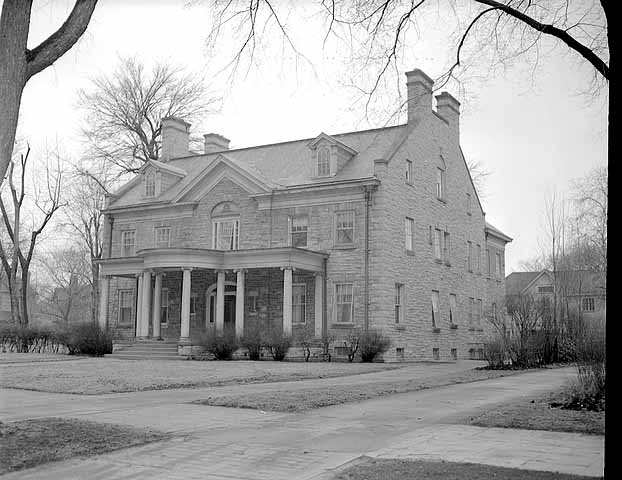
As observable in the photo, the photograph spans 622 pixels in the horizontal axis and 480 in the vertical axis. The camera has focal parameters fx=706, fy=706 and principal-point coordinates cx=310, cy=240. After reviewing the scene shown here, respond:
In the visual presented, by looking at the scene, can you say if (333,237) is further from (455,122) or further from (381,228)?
(455,122)

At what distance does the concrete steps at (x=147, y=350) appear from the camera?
1197 inches

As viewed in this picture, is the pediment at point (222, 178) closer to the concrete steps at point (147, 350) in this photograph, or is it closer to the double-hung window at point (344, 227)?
the double-hung window at point (344, 227)

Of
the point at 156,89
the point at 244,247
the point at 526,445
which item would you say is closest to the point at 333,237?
the point at 244,247

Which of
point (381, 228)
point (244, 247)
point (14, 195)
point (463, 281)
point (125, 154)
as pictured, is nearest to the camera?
point (381, 228)

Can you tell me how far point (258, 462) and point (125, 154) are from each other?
4659 centimetres

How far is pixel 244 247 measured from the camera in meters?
33.2

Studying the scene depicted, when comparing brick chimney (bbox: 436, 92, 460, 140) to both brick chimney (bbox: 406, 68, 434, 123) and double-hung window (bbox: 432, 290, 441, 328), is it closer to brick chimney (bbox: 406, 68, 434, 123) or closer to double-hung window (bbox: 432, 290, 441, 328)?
brick chimney (bbox: 406, 68, 434, 123)

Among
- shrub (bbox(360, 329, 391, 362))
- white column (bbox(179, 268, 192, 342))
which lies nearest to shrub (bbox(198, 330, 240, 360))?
white column (bbox(179, 268, 192, 342))

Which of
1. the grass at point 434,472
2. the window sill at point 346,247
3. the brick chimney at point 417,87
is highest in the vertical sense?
the brick chimney at point 417,87

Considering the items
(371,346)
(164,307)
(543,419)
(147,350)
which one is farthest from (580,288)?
(543,419)

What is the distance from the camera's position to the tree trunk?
26.0 ft

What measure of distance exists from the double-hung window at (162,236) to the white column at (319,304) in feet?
31.5

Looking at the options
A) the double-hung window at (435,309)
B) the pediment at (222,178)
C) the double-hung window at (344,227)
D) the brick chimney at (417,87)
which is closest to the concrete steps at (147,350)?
the pediment at (222,178)

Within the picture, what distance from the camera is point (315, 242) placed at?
31.6m
